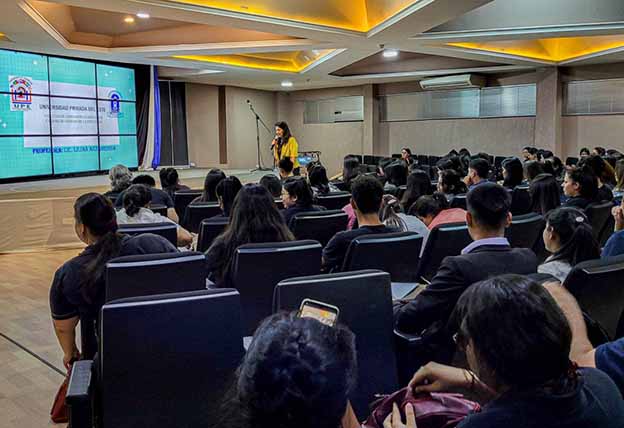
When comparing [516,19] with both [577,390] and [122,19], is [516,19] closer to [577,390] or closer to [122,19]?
[122,19]

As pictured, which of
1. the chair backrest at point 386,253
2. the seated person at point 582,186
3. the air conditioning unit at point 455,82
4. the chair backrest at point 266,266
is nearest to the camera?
the chair backrest at point 266,266

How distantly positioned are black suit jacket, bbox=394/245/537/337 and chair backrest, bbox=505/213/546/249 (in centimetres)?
130

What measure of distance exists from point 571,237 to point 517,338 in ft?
5.28

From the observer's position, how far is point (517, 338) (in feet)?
3.38

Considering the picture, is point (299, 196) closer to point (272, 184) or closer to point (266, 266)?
point (272, 184)

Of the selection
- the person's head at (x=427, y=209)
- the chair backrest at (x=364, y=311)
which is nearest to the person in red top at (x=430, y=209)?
the person's head at (x=427, y=209)

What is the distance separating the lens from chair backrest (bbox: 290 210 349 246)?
3.72m

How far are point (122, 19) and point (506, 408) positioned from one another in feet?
28.5

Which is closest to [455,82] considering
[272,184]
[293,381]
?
[272,184]

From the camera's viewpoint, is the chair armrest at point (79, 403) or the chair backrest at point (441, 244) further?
the chair backrest at point (441, 244)

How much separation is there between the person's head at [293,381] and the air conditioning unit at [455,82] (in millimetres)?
11803

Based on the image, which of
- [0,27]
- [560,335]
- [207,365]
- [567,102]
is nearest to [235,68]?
[0,27]

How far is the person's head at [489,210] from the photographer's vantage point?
2.31 m

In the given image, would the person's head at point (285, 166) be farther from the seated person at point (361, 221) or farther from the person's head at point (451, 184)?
the seated person at point (361, 221)
